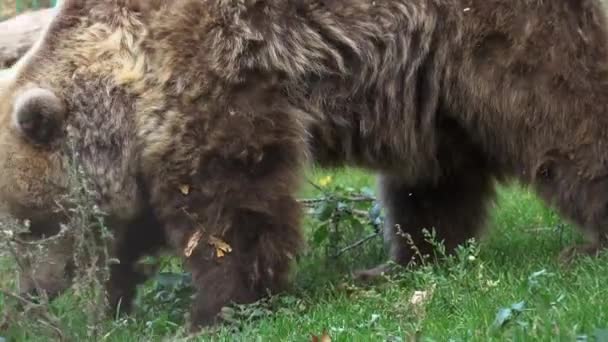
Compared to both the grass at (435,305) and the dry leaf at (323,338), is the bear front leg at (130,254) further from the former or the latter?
the dry leaf at (323,338)

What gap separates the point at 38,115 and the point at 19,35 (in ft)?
7.73

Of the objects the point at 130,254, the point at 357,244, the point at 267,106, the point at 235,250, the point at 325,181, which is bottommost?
the point at 325,181

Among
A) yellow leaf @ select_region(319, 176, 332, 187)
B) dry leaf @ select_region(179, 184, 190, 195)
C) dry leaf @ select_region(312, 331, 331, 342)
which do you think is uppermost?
dry leaf @ select_region(179, 184, 190, 195)

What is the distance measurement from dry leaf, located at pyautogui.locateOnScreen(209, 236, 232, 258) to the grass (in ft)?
0.78

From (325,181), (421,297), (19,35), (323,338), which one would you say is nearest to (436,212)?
(421,297)

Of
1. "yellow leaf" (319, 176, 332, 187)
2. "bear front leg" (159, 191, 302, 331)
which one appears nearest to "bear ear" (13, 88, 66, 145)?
"bear front leg" (159, 191, 302, 331)

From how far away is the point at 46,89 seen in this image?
5230mm

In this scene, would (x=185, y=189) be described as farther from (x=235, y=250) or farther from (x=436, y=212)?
(x=436, y=212)

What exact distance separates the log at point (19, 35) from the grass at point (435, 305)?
193cm

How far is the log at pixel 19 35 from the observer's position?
283 inches

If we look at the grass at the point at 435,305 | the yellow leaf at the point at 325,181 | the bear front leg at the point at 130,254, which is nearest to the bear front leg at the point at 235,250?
the grass at the point at 435,305

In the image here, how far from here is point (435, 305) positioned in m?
4.56

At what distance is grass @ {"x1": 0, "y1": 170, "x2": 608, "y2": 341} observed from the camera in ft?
13.1

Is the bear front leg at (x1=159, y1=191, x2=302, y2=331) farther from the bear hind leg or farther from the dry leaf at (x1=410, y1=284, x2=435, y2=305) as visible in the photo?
the bear hind leg
